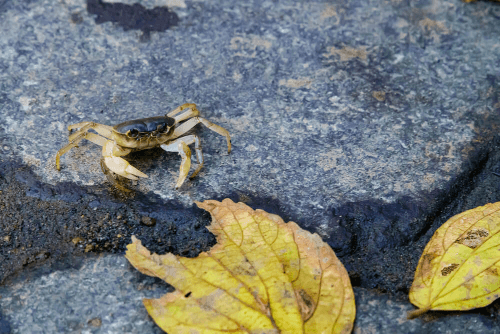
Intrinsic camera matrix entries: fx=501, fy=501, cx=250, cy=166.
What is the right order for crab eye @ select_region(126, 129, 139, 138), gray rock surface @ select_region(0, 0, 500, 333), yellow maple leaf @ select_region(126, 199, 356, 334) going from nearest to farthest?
yellow maple leaf @ select_region(126, 199, 356, 334) < gray rock surface @ select_region(0, 0, 500, 333) < crab eye @ select_region(126, 129, 139, 138)

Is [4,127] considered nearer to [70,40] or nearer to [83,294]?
[70,40]

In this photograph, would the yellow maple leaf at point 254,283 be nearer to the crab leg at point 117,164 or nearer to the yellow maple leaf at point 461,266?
the yellow maple leaf at point 461,266

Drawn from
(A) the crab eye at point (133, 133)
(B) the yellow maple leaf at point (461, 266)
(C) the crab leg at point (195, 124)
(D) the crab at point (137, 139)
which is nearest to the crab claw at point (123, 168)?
(D) the crab at point (137, 139)

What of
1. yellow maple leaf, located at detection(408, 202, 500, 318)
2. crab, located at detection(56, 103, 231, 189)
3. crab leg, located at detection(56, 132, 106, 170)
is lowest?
crab leg, located at detection(56, 132, 106, 170)

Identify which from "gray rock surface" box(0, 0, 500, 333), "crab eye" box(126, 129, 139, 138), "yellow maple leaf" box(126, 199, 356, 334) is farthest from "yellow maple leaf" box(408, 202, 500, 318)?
"crab eye" box(126, 129, 139, 138)

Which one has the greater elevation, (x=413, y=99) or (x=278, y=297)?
(x=413, y=99)

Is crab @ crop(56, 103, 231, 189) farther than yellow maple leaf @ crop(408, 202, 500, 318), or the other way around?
crab @ crop(56, 103, 231, 189)

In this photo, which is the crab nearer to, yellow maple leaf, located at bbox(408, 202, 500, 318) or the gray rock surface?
the gray rock surface

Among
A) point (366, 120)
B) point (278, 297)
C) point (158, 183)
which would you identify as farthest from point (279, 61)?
point (278, 297)
